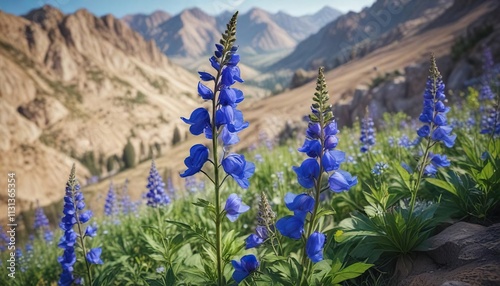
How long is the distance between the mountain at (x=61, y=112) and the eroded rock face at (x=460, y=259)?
95.2m

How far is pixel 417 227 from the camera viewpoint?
3.17m

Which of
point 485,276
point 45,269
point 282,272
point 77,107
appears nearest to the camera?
point 485,276

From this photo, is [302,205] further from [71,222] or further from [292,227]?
[71,222]

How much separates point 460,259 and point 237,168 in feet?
7.31

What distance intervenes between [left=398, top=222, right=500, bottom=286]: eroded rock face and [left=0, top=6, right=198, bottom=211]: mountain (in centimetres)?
9524

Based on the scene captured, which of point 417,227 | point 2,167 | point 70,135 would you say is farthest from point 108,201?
point 70,135

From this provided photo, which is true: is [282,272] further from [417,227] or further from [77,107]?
[77,107]

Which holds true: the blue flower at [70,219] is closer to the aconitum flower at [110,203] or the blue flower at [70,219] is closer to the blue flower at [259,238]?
the blue flower at [259,238]

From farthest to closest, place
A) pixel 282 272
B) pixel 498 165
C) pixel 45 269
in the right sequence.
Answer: pixel 45 269 → pixel 498 165 → pixel 282 272

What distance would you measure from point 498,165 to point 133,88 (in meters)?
211

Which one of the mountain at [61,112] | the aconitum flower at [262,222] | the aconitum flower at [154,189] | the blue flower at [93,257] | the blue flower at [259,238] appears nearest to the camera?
the aconitum flower at [262,222]

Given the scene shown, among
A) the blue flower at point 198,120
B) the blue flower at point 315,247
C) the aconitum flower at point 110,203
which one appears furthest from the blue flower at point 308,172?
the aconitum flower at point 110,203

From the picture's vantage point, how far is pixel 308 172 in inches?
93.5

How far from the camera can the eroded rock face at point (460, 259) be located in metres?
2.36
